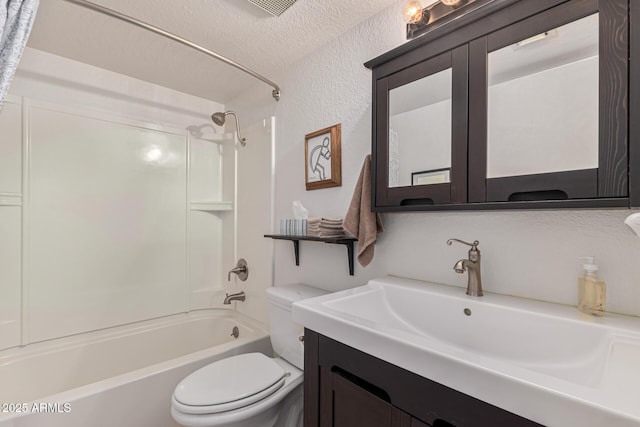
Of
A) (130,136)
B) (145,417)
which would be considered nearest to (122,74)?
(130,136)

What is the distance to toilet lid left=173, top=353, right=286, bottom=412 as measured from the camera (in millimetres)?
1093

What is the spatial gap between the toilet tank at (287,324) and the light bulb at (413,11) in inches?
51.3

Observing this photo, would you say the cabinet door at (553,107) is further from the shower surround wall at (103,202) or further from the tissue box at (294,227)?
the shower surround wall at (103,202)

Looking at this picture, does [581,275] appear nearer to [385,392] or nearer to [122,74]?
[385,392]

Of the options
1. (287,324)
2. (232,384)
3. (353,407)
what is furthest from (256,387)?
(353,407)

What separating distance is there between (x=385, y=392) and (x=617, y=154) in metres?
0.81

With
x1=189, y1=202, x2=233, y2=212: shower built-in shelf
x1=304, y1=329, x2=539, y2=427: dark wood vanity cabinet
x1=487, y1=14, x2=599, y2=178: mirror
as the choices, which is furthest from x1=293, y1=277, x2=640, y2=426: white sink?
x1=189, y1=202, x2=233, y2=212: shower built-in shelf

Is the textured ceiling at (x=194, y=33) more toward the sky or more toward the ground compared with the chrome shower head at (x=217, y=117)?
more toward the sky

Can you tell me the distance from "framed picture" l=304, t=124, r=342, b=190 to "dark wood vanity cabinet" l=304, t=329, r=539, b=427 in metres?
0.84

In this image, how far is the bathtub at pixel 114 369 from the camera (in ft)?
3.88

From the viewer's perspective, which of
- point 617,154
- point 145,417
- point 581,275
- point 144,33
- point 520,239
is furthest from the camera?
point 144,33

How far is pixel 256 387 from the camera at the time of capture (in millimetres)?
1173

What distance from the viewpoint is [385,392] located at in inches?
28.2

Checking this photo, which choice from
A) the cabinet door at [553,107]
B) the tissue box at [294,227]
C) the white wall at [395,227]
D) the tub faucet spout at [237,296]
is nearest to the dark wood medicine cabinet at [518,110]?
the cabinet door at [553,107]
